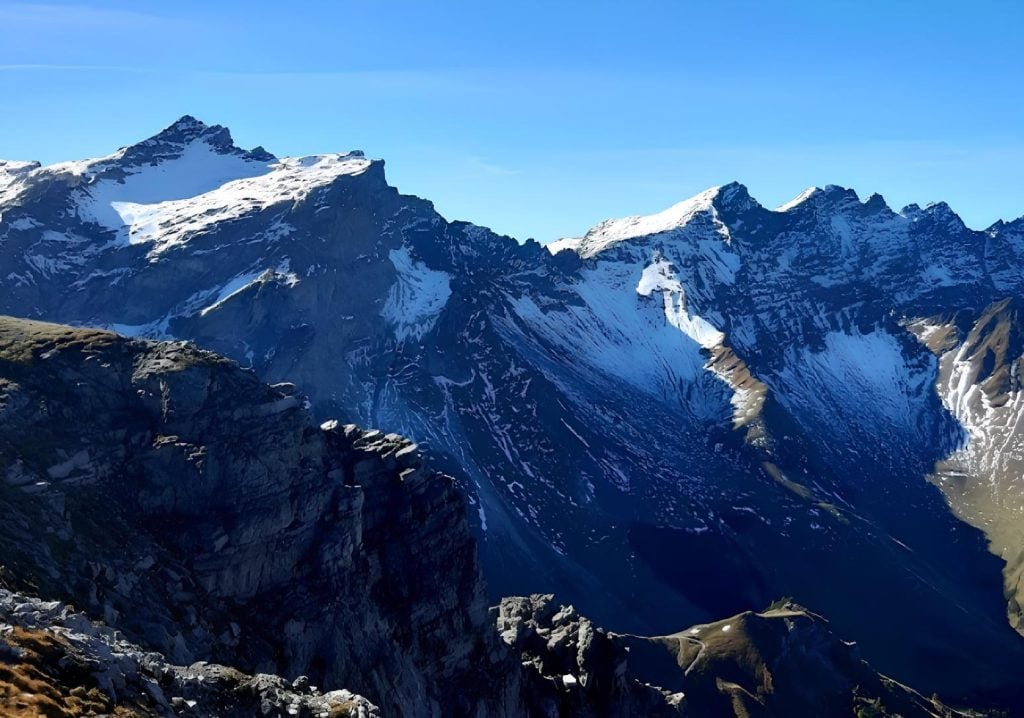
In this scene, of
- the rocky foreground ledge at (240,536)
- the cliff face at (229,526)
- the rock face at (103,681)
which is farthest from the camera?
the cliff face at (229,526)

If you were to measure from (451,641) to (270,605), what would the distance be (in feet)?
83.3

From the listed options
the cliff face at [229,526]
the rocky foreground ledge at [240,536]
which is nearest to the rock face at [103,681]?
the rocky foreground ledge at [240,536]

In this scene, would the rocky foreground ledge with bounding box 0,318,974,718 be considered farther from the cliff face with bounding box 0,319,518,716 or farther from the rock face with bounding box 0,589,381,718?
the rock face with bounding box 0,589,381,718

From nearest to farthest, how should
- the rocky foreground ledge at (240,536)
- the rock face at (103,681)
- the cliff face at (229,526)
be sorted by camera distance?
the rock face at (103,681) < the rocky foreground ledge at (240,536) < the cliff face at (229,526)

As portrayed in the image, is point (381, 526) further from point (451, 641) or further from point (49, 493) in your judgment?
point (49, 493)

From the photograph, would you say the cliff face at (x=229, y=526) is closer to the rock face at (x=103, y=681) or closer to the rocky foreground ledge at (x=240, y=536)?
the rocky foreground ledge at (x=240, y=536)

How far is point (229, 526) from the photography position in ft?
305

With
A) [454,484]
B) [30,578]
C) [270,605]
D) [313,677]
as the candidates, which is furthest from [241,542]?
[454,484]

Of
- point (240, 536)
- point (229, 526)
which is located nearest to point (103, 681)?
point (240, 536)

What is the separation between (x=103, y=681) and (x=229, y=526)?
161ft

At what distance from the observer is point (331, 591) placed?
3814 inches

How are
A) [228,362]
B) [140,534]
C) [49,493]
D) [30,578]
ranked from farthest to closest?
[228,362], [140,534], [49,493], [30,578]

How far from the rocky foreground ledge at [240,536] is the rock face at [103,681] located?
38 centimetres

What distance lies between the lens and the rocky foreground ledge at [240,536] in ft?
245
